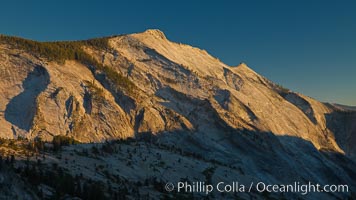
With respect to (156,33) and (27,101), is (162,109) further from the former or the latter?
(156,33)

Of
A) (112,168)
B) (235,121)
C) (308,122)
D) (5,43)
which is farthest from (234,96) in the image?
(112,168)

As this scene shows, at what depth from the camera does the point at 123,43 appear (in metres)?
164

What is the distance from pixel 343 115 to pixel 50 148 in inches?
6421

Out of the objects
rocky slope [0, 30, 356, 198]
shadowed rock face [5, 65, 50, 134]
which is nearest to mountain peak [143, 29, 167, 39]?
rocky slope [0, 30, 356, 198]

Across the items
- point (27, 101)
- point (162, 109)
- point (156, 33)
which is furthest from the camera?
point (156, 33)

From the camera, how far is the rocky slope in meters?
114

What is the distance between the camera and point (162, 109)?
131500 millimetres

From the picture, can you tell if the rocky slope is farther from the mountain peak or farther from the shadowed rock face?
the mountain peak

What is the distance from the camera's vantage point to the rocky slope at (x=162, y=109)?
114m

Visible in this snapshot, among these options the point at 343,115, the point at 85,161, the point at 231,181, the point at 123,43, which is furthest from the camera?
the point at 343,115

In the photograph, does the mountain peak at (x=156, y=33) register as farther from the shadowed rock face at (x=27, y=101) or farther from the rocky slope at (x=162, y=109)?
the shadowed rock face at (x=27, y=101)

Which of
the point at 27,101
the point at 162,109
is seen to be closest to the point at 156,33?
the point at 162,109

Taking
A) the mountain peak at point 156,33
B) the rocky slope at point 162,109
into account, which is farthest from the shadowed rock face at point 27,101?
the mountain peak at point 156,33

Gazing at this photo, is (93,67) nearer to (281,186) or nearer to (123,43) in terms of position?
(123,43)
